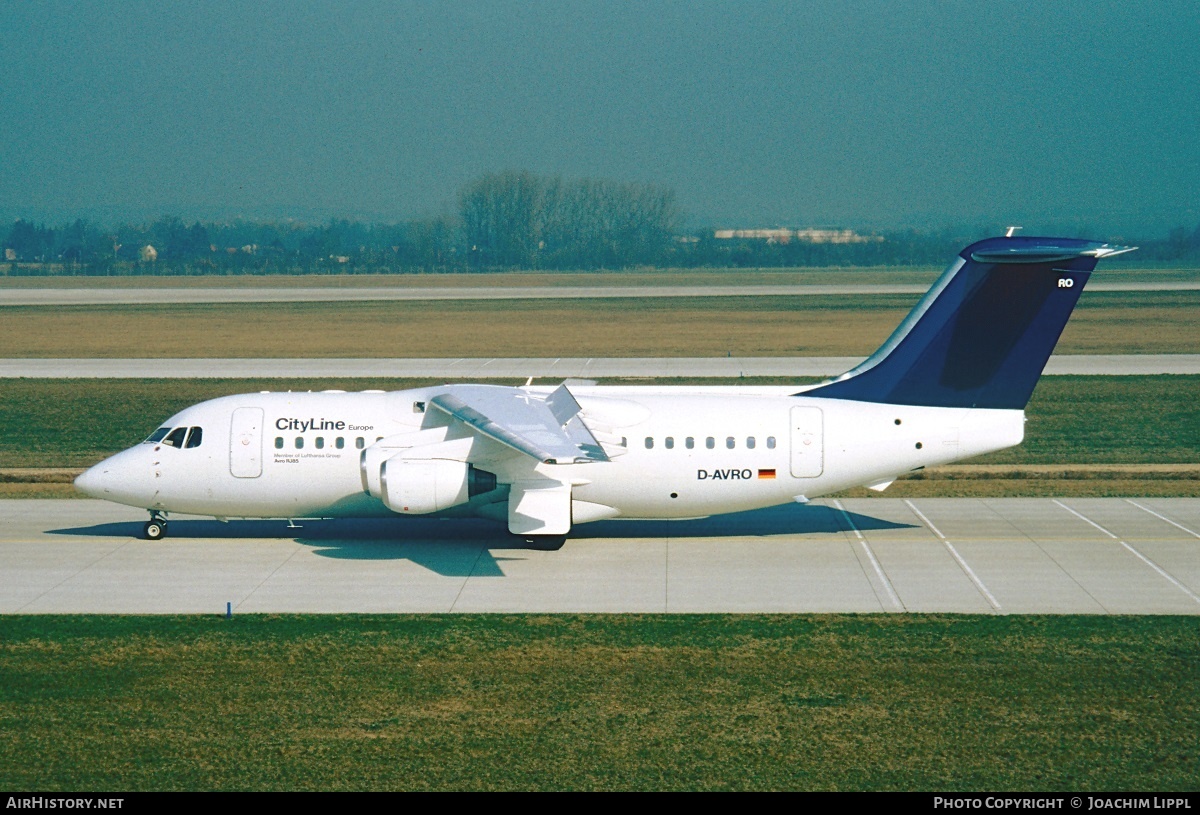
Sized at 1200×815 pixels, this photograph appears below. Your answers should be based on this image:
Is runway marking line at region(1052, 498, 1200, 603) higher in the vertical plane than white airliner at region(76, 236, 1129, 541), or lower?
lower

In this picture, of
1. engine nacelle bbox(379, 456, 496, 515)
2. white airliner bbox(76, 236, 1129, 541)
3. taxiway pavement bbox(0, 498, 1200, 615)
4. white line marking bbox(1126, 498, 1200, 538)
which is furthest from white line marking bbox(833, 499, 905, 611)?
engine nacelle bbox(379, 456, 496, 515)

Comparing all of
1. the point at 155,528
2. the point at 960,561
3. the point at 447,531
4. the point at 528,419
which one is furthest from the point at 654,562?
the point at 155,528

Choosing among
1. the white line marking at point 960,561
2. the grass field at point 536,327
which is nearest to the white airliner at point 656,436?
the white line marking at point 960,561

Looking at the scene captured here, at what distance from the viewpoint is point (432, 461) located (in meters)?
24.7

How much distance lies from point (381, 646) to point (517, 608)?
3.05 meters

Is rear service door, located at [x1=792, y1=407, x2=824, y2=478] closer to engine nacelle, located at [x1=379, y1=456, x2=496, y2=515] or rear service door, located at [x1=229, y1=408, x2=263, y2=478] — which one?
engine nacelle, located at [x1=379, y1=456, x2=496, y2=515]

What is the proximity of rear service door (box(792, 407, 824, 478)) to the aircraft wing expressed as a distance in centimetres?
429

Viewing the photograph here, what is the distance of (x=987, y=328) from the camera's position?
25.6 m

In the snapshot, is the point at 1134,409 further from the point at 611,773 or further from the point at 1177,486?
the point at 611,773

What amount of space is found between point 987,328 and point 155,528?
18.3 m

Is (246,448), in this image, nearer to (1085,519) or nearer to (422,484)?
(422,484)

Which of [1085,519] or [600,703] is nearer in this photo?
[600,703]

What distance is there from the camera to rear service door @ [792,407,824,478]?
84.7 ft
